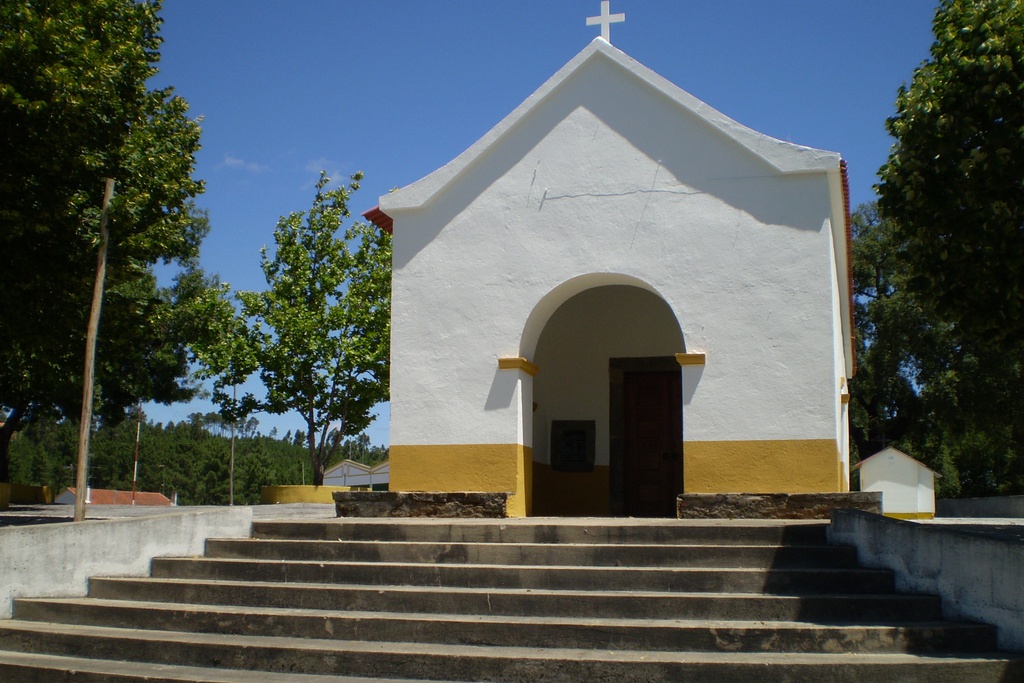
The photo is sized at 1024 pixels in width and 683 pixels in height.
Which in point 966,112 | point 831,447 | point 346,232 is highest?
point 346,232

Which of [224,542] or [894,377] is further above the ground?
[894,377]

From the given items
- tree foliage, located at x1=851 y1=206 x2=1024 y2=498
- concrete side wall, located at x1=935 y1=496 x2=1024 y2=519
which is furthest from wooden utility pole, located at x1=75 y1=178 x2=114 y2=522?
tree foliage, located at x1=851 y1=206 x2=1024 y2=498

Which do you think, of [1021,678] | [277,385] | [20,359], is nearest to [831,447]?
[1021,678]

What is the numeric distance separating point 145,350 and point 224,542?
22808 mm

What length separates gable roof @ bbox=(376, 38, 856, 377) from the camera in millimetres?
10758

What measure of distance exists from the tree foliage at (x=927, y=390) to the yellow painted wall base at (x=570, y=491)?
2156 cm

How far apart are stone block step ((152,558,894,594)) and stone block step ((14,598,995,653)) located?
563 mm

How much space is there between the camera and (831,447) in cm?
1026

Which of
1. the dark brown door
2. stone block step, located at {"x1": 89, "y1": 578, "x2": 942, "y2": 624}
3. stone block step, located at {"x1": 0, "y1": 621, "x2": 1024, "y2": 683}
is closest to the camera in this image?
stone block step, located at {"x1": 0, "y1": 621, "x2": 1024, "y2": 683}

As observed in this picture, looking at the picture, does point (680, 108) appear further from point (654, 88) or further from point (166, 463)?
point (166, 463)

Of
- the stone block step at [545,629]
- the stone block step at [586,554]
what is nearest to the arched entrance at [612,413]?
the stone block step at [586,554]

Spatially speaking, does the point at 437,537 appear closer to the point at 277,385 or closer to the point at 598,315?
the point at 598,315

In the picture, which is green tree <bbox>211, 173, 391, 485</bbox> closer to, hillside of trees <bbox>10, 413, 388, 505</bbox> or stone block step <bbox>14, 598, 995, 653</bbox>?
stone block step <bbox>14, 598, 995, 653</bbox>

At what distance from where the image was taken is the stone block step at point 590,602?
745 cm
